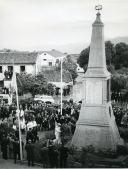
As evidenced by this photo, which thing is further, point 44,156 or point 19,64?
point 19,64

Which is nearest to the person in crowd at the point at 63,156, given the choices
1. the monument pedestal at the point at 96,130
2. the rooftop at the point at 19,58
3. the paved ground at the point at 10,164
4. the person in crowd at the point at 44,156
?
the person in crowd at the point at 44,156

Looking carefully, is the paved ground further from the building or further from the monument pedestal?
the building

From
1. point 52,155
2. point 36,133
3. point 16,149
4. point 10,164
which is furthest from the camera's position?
point 36,133

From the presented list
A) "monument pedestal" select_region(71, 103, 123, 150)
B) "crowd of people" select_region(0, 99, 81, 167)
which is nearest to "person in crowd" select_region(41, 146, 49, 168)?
"crowd of people" select_region(0, 99, 81, 167)

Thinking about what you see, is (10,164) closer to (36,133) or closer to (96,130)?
(36,133)

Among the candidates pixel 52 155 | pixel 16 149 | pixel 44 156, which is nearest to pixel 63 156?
pixel 52 155

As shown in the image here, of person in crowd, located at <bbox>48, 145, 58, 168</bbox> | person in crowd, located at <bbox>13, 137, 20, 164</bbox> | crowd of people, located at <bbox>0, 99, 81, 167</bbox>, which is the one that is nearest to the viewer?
person in crowd, located at <bbox>48, 145, 58, 168</bbox>

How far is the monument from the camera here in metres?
12.3

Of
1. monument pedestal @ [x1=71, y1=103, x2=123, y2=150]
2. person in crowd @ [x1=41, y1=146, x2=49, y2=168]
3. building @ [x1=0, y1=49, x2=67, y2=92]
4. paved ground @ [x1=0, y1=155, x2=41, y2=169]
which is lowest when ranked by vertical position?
paved ground @ [x1=0, y1=155, x2=41, y2=169]

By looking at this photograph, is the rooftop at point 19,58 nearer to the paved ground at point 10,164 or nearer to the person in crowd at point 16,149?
the person in crowd at point 16,149

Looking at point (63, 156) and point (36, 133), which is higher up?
point (36, 133)

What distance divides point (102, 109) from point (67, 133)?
7.72 feet

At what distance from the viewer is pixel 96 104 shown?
1241 cm

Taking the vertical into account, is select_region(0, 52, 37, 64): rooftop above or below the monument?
above
